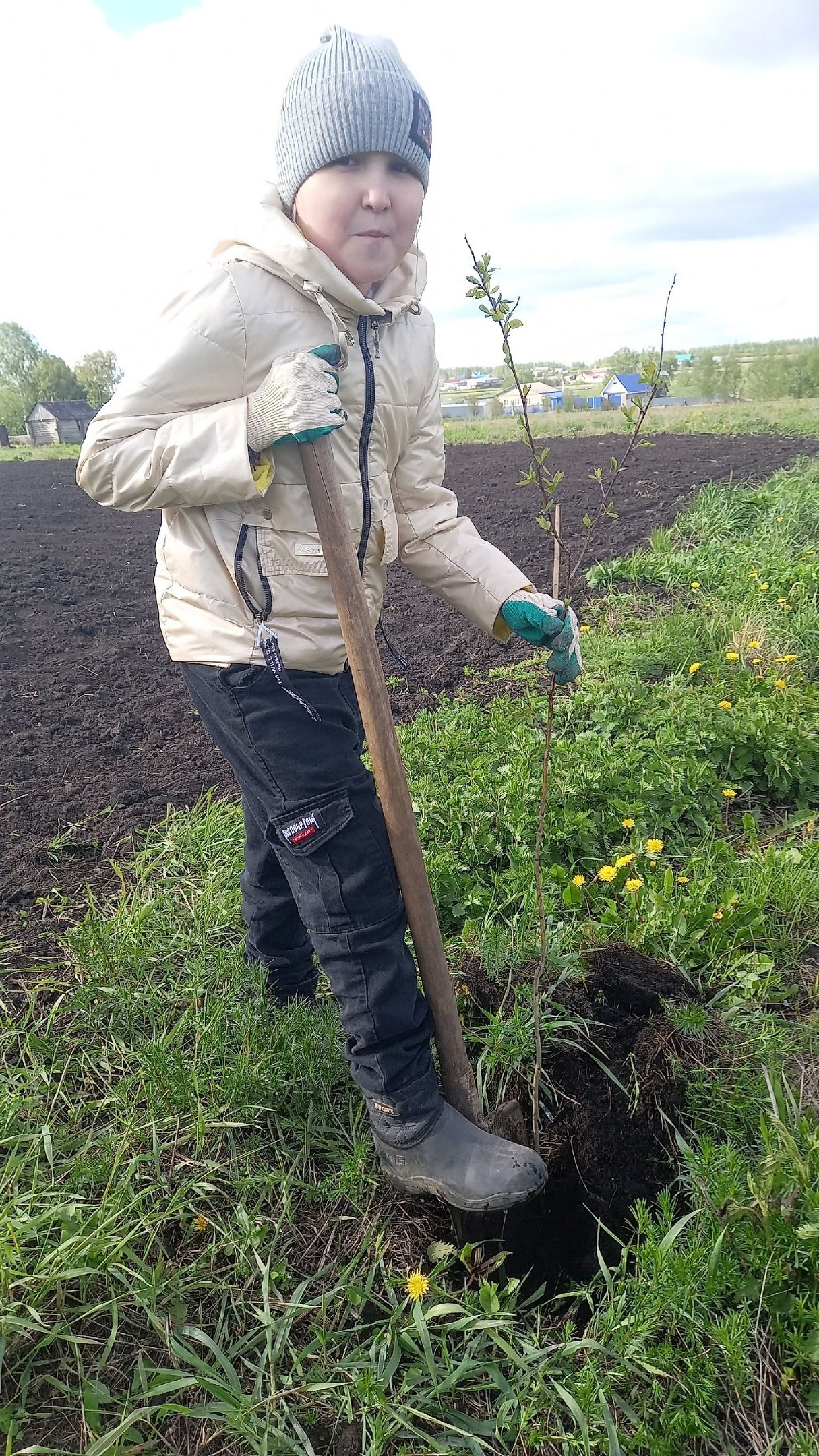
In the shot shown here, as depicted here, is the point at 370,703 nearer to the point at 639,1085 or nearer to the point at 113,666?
the point at 639,1085

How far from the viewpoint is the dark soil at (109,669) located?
3145 mm

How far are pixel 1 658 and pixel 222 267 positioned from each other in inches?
157

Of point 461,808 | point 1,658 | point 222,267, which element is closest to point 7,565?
point 1,658

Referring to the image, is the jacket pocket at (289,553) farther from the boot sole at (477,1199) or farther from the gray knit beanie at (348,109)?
the boot sole at (477,1199)

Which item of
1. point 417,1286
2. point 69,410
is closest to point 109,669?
point 417,1286

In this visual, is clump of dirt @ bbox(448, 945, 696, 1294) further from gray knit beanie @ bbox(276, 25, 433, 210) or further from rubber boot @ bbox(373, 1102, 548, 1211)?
gray knit beanie @ bbox(276, 25, 433, 210)

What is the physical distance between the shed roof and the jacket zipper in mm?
40031

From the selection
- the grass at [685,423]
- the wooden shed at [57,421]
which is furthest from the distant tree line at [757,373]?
the wooden shed at [57,421]

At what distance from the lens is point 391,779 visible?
176 centimetres

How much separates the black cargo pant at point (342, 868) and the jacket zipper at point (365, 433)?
0.36 m

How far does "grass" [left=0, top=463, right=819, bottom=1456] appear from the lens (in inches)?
56.4

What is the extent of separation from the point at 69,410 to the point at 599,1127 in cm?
4330

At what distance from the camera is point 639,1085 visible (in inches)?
75.3

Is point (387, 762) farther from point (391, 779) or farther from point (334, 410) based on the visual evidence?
point (334, 410)
